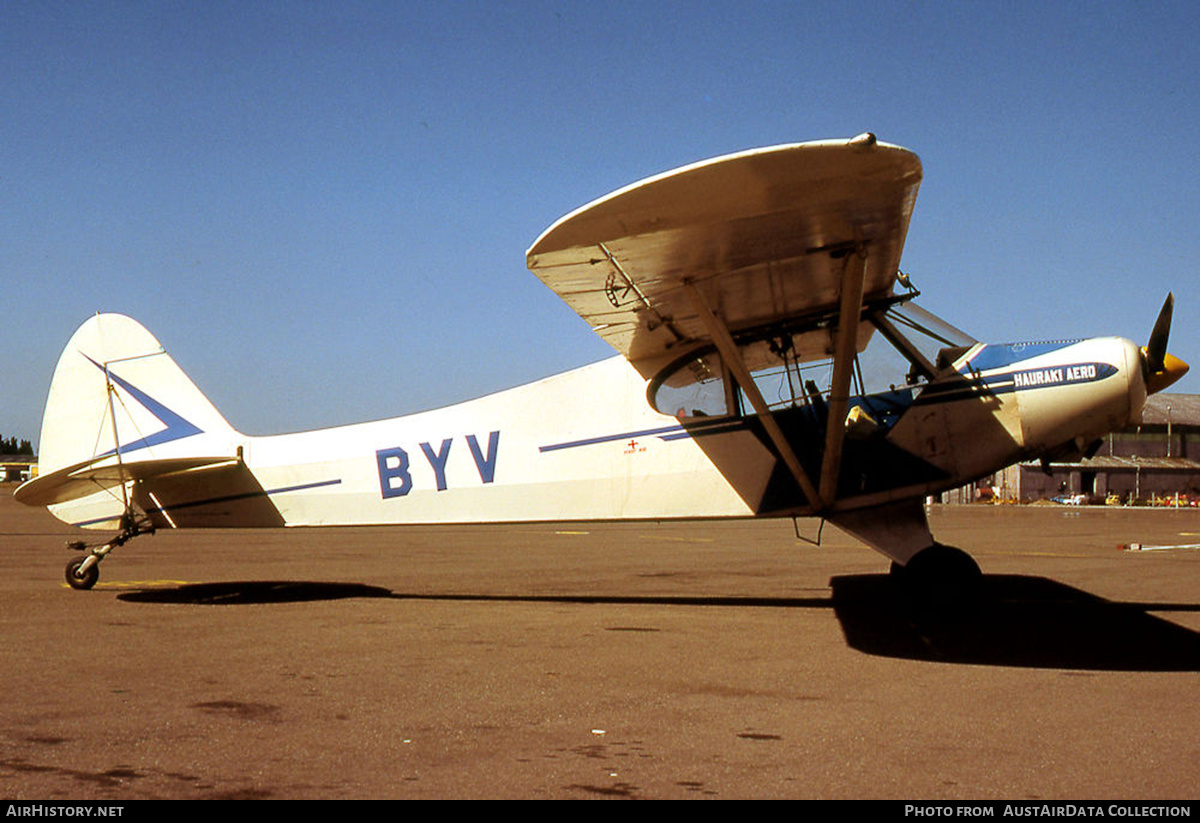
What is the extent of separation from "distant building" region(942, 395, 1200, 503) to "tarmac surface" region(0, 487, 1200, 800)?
5754 cm

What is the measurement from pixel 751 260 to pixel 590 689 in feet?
11.6

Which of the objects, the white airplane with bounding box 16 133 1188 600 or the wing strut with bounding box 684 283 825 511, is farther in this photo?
the wing strut with bounding box 684 283 825 511

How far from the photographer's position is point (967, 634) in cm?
741

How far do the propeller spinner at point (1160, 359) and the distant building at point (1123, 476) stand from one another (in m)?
56.9

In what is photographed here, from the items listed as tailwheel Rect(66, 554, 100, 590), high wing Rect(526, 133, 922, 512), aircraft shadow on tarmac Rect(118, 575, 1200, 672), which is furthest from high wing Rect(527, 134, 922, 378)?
tailwheel Rect(66, 554, 100, 590)

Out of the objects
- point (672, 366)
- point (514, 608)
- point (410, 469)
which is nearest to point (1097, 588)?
point (672, 366)

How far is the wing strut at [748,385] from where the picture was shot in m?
7.32

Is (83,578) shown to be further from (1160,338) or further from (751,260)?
(1160,338)

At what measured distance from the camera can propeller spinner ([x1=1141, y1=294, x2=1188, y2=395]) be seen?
782 centimetres

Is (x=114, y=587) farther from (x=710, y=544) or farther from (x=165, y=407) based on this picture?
(x=710, y=544)

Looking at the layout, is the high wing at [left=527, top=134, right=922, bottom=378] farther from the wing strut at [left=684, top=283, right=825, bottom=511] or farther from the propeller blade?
the propeller blade

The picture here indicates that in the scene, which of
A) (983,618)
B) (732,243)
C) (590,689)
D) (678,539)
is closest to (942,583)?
(983,618)

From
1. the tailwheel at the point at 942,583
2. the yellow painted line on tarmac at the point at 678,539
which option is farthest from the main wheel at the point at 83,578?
the yellow painted line on tarmac at the point at 678,539

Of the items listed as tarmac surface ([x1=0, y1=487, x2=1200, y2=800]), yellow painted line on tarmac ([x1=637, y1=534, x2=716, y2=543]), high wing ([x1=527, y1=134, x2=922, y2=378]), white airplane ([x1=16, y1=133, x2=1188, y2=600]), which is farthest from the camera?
yellow painted line on tarmac ([x1=637, y1=534, x2=716, y2=543])
